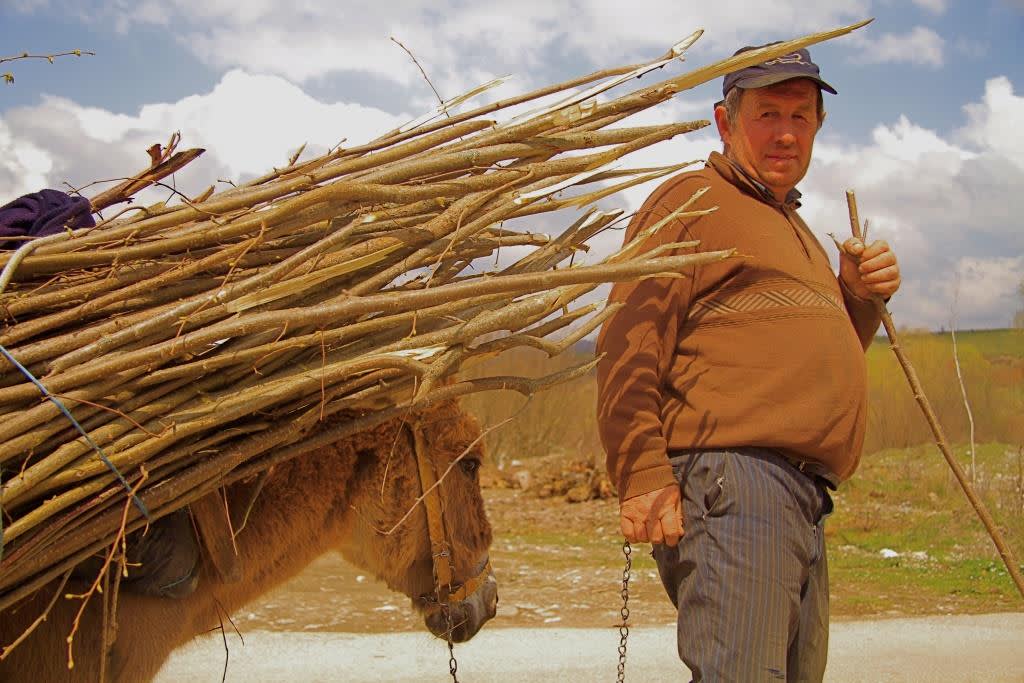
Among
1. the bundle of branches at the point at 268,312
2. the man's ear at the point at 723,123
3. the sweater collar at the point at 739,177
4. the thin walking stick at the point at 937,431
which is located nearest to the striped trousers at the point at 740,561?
the thin walking stick at the point at 937,431

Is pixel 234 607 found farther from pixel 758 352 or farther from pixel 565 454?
pixel 565 454

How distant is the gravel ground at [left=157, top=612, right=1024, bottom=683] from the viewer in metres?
5.55

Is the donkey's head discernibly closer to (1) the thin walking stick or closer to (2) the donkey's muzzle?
(2) the donkey's muzzle

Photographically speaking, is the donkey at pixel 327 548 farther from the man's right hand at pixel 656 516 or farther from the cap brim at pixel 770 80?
the cap brim at pixel 770 80

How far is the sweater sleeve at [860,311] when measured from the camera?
3.10 m

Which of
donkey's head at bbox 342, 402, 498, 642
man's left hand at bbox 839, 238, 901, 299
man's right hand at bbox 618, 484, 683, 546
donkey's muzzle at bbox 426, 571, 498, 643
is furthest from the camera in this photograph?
donkey's muzzle at bbox 426, 571, 498, 643

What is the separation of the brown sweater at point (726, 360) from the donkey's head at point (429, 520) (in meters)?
0.54

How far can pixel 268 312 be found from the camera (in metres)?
1.82

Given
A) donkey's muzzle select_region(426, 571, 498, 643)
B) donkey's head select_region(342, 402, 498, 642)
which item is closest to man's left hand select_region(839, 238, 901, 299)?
Answer: donkey's head select_region(342, 402, 498, 642)

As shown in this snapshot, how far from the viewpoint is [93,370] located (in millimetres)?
1751

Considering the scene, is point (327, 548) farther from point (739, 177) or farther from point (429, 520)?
point (739, 177)

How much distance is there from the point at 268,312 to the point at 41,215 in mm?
804

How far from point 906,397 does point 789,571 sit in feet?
54.6

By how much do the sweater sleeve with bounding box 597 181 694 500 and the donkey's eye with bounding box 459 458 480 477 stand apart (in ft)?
1.84
